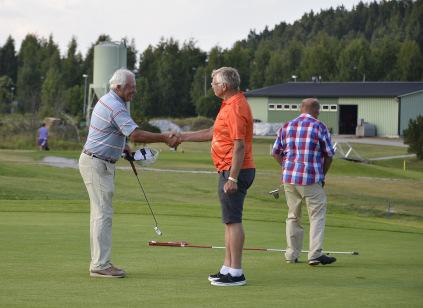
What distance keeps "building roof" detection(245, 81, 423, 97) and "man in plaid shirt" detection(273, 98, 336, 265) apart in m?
82.3

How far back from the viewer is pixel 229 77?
9.65 metres

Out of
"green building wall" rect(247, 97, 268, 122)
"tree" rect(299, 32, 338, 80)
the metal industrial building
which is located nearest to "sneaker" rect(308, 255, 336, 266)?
the metal industrial building

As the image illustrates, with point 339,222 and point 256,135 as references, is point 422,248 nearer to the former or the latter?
point 339,222

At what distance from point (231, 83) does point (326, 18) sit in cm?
18553

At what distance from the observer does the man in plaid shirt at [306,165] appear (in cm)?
1155

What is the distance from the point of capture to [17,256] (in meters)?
10.7

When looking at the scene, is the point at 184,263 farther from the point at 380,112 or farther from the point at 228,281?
the point at 380,112

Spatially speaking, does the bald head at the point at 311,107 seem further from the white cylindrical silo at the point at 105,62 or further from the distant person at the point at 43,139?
the white cylindrical silo at the point at 105,62

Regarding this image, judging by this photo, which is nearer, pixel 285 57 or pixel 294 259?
pixel 294 259

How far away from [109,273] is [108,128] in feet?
4.90

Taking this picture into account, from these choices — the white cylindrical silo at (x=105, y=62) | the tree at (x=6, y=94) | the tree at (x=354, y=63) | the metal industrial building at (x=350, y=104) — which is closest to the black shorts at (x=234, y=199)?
the white cylindrical silo at (x=105, y=62)

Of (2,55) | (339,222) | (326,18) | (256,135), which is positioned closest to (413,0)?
(326,18)

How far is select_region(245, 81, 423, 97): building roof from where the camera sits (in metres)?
95.0

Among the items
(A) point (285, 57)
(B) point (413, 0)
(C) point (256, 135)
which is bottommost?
(C) point (256, 135)
